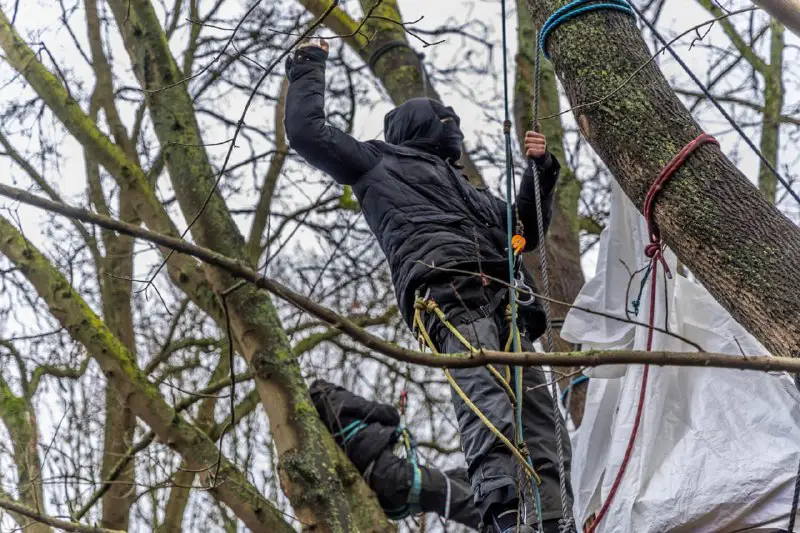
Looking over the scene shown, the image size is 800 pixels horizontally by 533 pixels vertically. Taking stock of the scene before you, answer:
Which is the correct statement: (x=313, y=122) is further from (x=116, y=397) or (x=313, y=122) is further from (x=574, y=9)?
(x=116, y=397)

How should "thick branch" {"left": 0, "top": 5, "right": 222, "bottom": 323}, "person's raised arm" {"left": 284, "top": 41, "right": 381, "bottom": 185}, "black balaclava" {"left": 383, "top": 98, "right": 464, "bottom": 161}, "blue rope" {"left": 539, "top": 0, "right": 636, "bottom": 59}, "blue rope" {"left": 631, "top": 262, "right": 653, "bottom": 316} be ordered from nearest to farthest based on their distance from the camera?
"blue rope" {"left": 539, "top": 0, "right": 636, "bottom": 59} < "blue rope" {"left": 631, "top": 262, "right": 653, "bottom": 316} < "person's raised arm" {"left": 284, "top": 41, "right": 381, "bottom": 185} < "black balaclava" {"left": 383, "top": 98, "right": 464, "bottom": 161} < "thick branch" {"left": 0, "top": 5, "right": 222, "bottom": 323}

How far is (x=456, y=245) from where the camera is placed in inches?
127

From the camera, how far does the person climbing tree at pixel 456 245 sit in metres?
2.99

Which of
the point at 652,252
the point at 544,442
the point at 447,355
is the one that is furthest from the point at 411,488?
the point at 447,355

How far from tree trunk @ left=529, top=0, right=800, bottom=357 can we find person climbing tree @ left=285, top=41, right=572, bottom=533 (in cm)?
57

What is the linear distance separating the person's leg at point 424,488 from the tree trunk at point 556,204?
67cm

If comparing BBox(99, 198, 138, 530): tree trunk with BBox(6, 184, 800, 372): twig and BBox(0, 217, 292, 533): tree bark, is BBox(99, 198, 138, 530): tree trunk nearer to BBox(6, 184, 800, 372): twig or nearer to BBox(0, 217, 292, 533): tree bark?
BBox(0, 217, 292, 533): tree bark

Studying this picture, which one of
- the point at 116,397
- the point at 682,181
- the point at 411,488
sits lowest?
the point at 682,181

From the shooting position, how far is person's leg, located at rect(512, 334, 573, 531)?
2988 millimetres

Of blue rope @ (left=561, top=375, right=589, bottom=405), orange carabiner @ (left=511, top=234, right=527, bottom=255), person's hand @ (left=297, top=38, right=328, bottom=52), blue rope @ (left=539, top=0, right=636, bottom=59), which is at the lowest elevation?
blue rope @ (left=561, top=375, right=589, bottom=405)

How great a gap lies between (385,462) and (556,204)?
6.35 ft

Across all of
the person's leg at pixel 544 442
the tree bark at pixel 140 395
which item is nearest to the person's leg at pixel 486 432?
the person's leg at pixel 544 442

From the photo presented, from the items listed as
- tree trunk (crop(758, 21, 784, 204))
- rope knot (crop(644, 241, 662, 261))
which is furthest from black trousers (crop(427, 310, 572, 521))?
tree trunk (crop(758, 21, 784, 204))

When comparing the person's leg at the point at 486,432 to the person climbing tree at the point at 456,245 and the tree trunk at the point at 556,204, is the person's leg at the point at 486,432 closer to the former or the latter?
the person climbing tree at the point at 456,245
